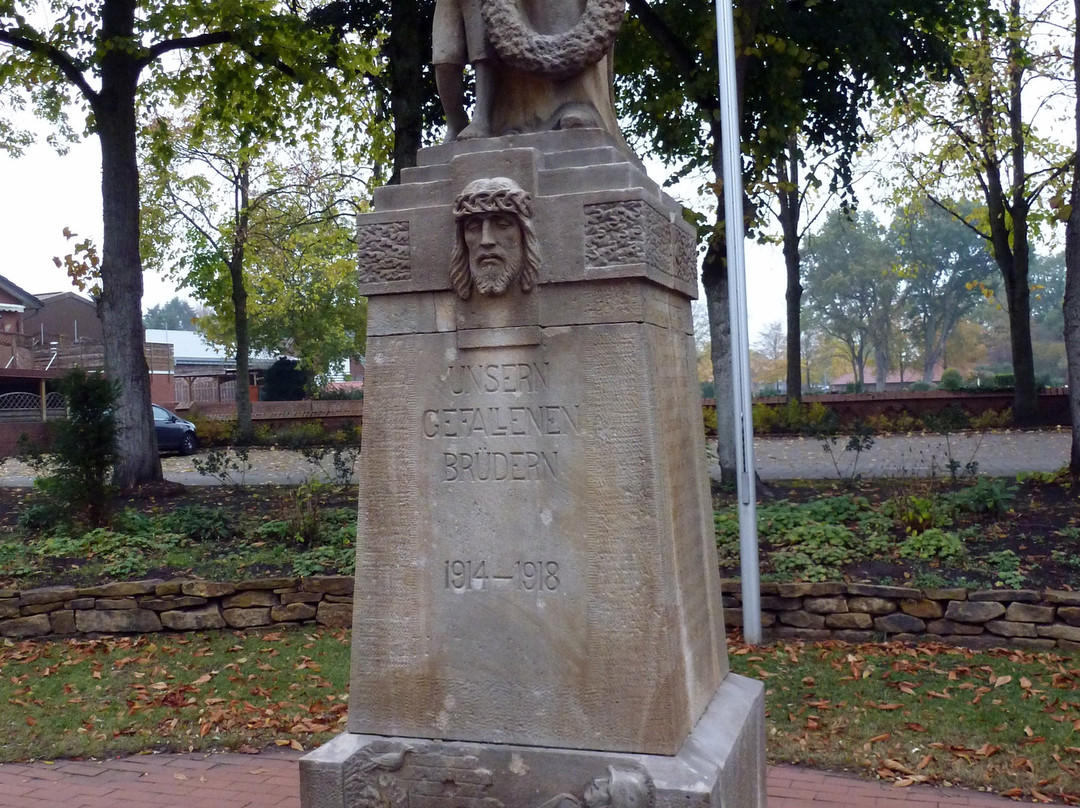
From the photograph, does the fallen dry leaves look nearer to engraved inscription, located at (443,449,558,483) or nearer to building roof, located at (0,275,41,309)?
engraved inscription, located at (443,449,558,483)

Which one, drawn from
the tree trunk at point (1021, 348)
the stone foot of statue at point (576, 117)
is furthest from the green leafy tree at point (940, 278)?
the stone foot of statue at point (576, 117)

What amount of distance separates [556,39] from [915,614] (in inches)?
221

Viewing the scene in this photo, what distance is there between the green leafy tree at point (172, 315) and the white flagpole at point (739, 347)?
107m

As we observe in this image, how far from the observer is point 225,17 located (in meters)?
15.1

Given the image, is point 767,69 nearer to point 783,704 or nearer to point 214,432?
point 783,704

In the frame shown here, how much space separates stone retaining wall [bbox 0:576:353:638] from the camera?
29.7 feet

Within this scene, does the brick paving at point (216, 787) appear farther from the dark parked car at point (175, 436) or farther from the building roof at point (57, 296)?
the building roof at point (57, 296)

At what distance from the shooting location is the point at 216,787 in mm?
5777

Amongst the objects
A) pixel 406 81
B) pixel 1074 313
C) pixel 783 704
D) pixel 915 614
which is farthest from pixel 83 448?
pixel 1074 313

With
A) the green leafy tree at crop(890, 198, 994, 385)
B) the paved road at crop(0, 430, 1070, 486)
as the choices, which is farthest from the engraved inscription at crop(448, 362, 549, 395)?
the green leafy tree at crop(890, 198, 994, 385)

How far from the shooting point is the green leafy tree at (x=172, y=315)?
372ft

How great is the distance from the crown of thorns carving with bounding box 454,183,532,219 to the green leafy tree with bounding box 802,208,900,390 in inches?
2752

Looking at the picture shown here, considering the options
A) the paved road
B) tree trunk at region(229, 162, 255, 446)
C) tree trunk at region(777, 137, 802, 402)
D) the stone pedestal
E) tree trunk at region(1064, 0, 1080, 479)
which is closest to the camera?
the stone pedestal

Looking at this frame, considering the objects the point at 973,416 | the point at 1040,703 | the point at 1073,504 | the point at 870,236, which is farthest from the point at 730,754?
the point at 870,236
